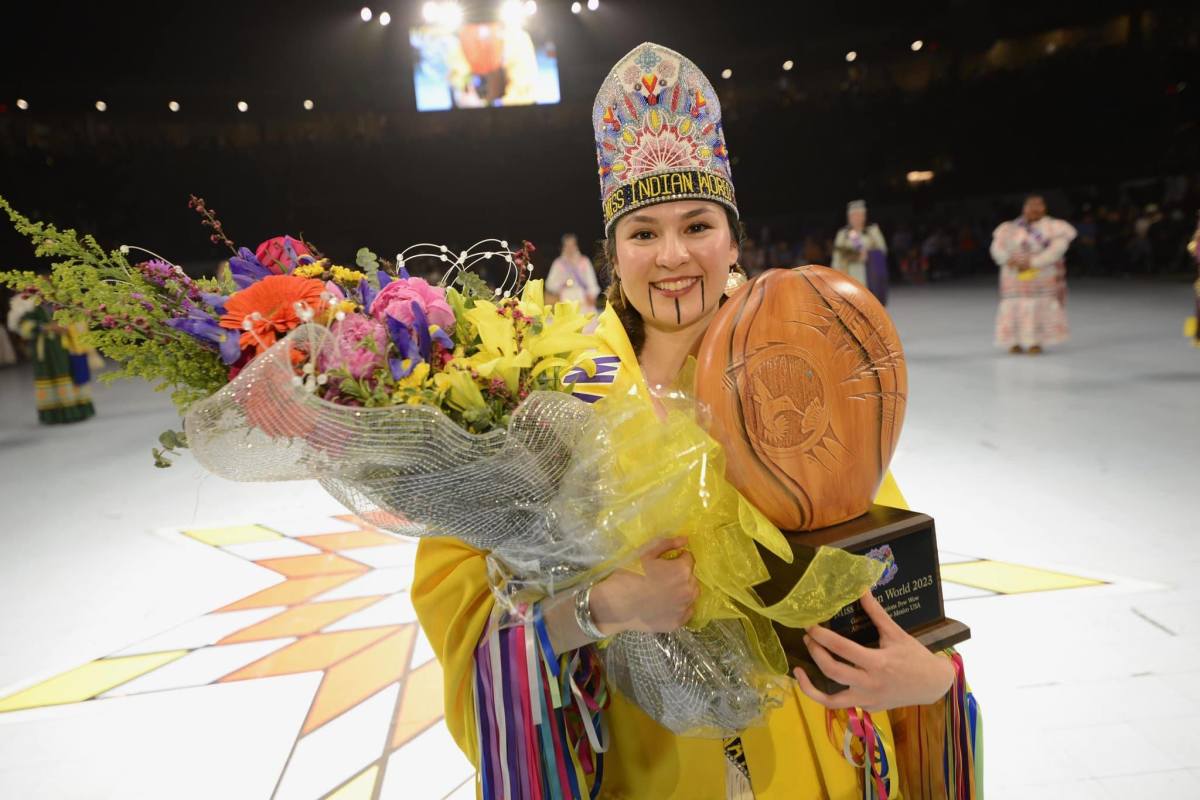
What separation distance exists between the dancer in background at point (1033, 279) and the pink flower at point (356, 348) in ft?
28.2

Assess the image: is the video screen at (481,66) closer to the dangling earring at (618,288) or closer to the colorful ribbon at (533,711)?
the dangling earring at (618,288)

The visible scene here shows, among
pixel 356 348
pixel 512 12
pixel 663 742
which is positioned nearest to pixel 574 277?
pixel 512 12

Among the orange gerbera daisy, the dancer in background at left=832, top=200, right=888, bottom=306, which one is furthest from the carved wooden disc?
the dancer in background at left=832, top=200, right=888, bottom=306

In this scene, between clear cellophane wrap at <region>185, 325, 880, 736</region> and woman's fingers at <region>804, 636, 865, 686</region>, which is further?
woman's fingers at <region>804, 636, 865, 686</region>

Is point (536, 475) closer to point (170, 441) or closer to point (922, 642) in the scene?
point (170, 441)

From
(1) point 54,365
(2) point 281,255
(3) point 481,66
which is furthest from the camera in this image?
(3) point 481,66

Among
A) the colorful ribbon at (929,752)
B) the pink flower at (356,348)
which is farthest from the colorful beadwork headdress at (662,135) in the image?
the colorful ribbon at (929,752)

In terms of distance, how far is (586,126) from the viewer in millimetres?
20250

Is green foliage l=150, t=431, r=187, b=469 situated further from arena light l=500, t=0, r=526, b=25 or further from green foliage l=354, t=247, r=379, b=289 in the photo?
arena light l=500, t=0, r=526, b=25

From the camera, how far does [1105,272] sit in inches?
667

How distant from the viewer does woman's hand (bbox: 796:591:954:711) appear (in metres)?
0.94

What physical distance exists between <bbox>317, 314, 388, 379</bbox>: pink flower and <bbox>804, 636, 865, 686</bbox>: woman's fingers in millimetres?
611

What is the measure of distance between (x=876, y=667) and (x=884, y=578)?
11 cm

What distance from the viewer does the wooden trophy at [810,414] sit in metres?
0.87
